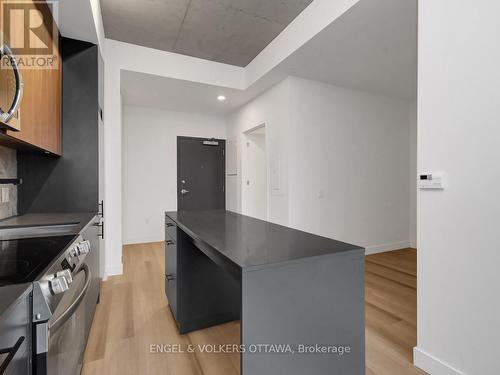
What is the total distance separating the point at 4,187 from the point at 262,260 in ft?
6.77

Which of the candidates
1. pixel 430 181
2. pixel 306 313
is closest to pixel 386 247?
pixel 430 181

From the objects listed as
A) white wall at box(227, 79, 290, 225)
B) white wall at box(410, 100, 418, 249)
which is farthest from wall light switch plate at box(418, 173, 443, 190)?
white wall at box(410, 100, 418, 249)

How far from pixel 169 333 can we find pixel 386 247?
3644 millimetres

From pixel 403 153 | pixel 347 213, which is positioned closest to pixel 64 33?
pixel 347 213

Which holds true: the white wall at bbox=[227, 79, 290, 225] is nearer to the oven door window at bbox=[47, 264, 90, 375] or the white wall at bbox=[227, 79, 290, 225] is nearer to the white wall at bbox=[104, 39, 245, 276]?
the white wall at bbox=[104, 39, 245, 276]

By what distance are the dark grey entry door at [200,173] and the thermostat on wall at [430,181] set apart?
4144 millimetres

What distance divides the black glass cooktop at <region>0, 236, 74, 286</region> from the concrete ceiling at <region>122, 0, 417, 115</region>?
259 centimetres

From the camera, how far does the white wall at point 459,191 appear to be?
1.27 meters

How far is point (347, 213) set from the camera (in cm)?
387

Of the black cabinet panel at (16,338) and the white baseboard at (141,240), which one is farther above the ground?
the black cabinet panel at (16,338)

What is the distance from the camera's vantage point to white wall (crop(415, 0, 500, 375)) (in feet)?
4.18

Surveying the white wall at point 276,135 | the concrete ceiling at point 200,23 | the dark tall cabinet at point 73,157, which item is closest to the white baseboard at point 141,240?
the white wall at point 276,135

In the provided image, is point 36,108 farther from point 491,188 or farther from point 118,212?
point 491,188

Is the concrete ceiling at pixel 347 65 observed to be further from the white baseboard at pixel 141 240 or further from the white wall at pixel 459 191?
the white baseboard at pixel 141 240
